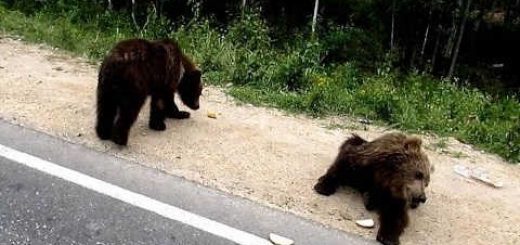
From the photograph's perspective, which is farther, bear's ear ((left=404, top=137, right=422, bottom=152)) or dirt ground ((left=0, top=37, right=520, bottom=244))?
bear's ear ((left=404, top=137, right=422, bottom=152))

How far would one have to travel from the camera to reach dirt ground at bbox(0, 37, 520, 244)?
16.2ft

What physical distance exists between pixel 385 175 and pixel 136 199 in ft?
6.17

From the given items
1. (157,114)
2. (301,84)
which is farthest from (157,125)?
(301,84)

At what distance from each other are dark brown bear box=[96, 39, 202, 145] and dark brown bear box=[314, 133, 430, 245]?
5.54ft

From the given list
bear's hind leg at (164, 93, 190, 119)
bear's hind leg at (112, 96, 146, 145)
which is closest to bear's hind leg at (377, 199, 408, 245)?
bear's hind leg at (112, 96, 146, 145)

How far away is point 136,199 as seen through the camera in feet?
15.3

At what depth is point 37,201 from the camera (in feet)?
14.8

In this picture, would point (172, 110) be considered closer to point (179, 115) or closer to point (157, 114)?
point (179, 115)

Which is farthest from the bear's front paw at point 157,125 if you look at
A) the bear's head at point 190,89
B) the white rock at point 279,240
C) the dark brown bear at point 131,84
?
the white rock at point 279,240

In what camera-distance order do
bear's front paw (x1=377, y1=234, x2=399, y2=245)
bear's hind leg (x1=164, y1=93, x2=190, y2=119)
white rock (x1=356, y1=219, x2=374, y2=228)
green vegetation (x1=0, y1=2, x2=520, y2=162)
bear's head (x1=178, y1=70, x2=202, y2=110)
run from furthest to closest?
green vegetation (x1=0, y1=2, x2=520, y2=162) → bear's head (x1=178, y1=70, x2=202, y2=110) → bear's hind leg (x1=164, y1=93, x2=190, y2=119) → white rock (x1=356, y1=219, x2=374, y2=228) → bear's front paw (x1=377, y1=234, x2=399, y2=245)

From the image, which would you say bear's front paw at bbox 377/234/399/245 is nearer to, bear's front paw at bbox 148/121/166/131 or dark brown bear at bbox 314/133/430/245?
dark brown bear at bbox 314/133/430/245

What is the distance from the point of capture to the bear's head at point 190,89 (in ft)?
21.8

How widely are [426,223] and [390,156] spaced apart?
58cm

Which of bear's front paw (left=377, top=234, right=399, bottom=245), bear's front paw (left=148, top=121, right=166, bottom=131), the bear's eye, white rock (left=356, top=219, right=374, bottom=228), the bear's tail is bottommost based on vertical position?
bear's front paw (left=377, top=234, right=399, bottom=245)
